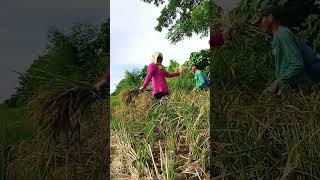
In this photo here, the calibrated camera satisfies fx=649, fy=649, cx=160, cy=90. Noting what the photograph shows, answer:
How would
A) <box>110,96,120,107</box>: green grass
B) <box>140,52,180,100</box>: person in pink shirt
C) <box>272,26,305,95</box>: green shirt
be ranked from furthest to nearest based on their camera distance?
<box>140,52,180,100</box>: person in pink shirt < <box>110,96,120,107</box>: green grass < <box>272,26,305,95</box>: green shirt

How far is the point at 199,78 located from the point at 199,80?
0.8 inches

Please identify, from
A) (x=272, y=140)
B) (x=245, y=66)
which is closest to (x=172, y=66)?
(x=245, y=66)

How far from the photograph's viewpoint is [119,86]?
20.0 ft

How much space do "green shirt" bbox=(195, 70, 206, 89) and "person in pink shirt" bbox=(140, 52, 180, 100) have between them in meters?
0.26

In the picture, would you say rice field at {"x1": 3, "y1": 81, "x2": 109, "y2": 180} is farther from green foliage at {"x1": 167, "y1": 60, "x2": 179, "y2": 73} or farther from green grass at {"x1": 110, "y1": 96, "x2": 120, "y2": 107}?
green foliage at {"x1": 167, "y1": 60, "x2": 179, "y2": 73}

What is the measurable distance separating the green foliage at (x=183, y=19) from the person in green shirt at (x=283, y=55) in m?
1.40

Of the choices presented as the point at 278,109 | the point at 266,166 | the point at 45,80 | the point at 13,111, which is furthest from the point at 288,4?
the point at 13,111

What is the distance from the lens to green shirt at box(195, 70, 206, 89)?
249 inches

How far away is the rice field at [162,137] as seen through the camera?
229 inches

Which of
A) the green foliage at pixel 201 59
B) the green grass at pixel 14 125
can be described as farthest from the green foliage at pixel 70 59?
the green foliage at pixel 201 59

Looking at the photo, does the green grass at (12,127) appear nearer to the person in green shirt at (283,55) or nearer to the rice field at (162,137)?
the rice field at (162,137)

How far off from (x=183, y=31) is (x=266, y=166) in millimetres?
2878

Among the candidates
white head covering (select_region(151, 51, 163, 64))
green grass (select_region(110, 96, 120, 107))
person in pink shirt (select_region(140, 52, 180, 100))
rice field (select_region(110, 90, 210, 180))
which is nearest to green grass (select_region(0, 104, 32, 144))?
rice field (select_region(110, 90, 210, 180))

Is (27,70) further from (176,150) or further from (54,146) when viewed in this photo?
(176,150)
